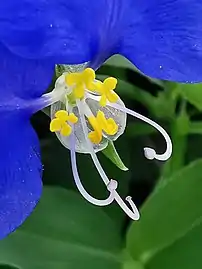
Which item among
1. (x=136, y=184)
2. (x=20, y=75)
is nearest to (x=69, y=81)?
(x=20, y=75)

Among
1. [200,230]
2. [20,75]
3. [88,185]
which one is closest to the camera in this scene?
[20,75]

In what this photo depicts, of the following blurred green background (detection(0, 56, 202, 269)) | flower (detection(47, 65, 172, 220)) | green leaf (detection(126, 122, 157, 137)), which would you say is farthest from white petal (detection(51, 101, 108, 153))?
green leaf (detection(126, 122, 157, 137))

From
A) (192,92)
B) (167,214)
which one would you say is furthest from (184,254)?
(192,92)

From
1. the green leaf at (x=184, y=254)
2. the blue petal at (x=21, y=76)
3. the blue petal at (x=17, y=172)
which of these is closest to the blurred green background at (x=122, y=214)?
the green leaf at (x=184, y=254)

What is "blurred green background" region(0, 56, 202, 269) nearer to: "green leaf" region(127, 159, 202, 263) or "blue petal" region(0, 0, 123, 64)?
"green leaf" region(127, 159, 202, 263)

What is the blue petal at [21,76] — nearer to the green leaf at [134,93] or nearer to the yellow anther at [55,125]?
the yellow anther at [55,125]

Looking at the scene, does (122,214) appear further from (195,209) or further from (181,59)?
(181,59)

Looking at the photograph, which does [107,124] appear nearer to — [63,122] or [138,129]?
[63,122]
